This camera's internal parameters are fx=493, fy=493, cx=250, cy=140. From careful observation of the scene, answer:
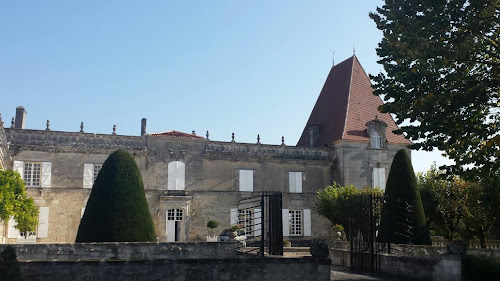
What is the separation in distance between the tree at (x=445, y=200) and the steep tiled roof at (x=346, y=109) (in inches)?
207

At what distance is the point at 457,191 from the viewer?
77.8 ft

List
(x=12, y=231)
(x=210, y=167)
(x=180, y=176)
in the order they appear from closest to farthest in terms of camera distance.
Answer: (x=12, y=231), (x=180, y=176), (x=210, y=167)

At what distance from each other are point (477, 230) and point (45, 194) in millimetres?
21757

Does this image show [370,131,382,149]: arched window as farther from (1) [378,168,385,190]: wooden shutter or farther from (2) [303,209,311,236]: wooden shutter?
(2) [303,209,311,236]: wooden shutter

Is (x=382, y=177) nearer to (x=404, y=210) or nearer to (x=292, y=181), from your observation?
(x=292, y=181)

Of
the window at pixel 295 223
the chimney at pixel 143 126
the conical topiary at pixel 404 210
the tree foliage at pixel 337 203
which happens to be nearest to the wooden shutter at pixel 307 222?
the window at pixel 295 223

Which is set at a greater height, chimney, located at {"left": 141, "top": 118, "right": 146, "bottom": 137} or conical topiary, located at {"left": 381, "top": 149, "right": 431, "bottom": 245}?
chimney, located at {"left": 141, "top": 118, "right": 146, "bottom": 137}

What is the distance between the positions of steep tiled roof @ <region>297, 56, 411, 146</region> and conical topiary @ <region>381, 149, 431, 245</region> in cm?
945

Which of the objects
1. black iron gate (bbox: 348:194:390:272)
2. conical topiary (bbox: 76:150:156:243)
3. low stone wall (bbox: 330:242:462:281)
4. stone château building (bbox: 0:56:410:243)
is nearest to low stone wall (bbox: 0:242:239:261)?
conical topiary (bbox: 76:150:156:243)

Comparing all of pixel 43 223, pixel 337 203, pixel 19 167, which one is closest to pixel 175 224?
pixel 43 223

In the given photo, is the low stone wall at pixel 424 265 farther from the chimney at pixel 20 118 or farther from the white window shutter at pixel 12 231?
the chimney at pixel 20 118

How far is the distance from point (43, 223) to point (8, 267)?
51.8ft

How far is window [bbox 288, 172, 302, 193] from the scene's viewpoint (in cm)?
2836

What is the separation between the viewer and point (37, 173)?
24047 mm
